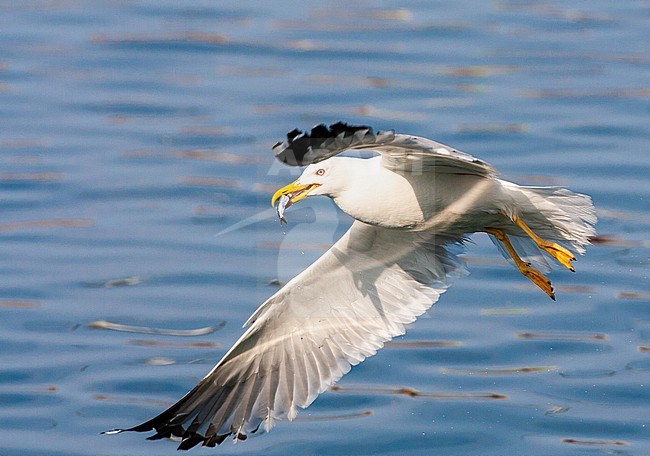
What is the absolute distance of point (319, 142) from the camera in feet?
21.0

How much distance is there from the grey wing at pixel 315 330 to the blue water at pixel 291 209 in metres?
0.93

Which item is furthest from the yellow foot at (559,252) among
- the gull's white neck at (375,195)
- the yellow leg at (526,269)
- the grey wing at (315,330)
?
the gull's white neck at (375,195)

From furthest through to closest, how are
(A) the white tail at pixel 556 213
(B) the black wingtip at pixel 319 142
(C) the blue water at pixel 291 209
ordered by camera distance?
(C) the blue water at pixel 291 209, (A) the white tail at pixel 556 213, (B) the black wingtip at pixel 319 142

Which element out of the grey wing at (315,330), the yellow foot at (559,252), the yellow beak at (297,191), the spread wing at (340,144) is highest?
the spread wing at (340,144)

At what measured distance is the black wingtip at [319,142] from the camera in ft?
20.7

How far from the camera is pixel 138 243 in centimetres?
1276

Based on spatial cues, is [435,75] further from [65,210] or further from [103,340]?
[103,340]

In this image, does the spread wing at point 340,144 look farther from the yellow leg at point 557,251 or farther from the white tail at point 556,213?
the yellow leg at point 557,251

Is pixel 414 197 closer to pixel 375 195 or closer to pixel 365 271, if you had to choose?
pixel 375 195

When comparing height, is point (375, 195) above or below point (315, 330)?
above

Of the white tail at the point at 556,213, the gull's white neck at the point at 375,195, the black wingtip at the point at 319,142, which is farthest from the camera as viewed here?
the white tail at the point at 556,213

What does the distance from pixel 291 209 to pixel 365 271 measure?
5.87 ft

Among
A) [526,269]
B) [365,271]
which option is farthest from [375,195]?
[526,269]

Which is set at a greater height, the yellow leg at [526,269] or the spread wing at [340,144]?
the spread wing at [340,144]
